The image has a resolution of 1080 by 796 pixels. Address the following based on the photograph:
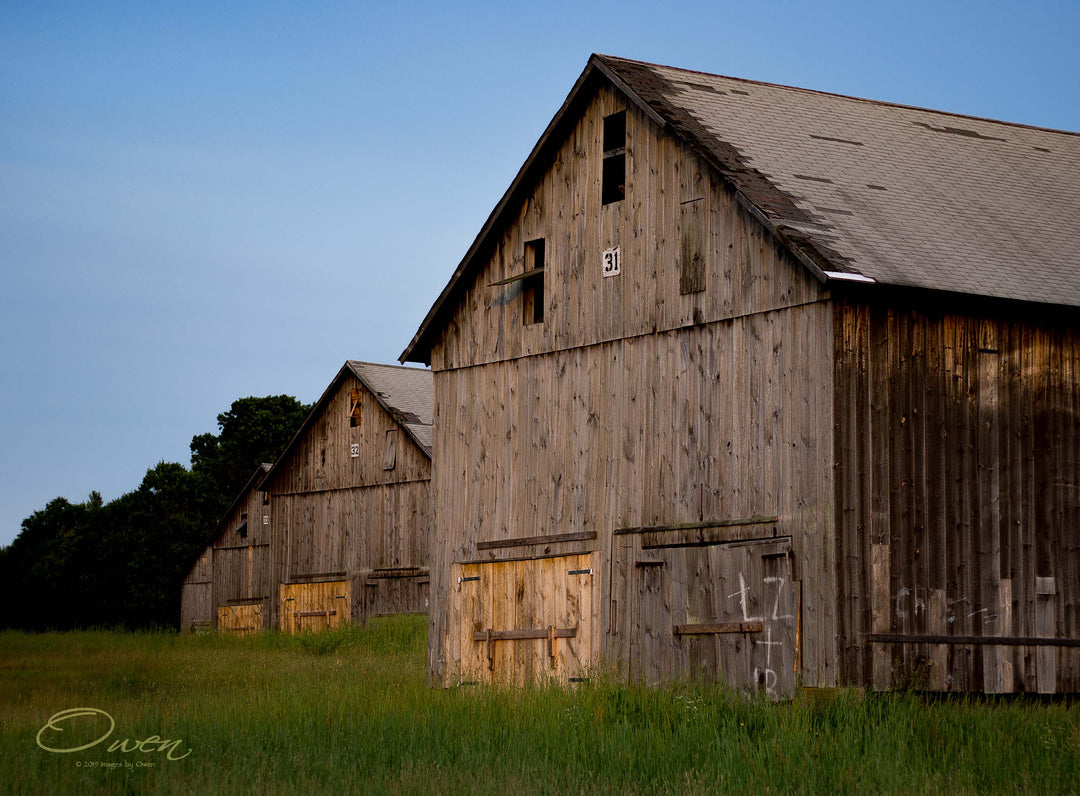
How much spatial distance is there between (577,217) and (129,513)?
40681 mm

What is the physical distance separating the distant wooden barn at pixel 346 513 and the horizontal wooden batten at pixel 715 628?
16738 mm

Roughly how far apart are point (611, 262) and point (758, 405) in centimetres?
360

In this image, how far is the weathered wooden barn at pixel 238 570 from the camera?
41156mm

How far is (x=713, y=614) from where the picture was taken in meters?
17.5

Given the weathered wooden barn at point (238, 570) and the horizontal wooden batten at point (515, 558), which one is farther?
the weathered wooden barn at point (238, 570)

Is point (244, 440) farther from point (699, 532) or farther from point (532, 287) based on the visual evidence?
point (699, 532)

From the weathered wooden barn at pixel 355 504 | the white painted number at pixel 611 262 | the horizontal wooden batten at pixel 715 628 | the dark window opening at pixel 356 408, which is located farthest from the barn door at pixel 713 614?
the dark window opening at pixel 356 408

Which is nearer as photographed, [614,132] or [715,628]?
[715,628]

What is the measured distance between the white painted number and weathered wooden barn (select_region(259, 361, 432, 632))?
1551cm

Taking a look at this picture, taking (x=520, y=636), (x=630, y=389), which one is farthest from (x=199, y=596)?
(x=630, y=389)

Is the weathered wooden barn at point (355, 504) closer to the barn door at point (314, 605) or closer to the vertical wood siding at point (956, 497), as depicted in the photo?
the barn door at point (314, 605)

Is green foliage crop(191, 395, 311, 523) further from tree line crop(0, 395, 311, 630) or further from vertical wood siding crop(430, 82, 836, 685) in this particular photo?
vertical wood siding crop(430, 82, 836, 685)

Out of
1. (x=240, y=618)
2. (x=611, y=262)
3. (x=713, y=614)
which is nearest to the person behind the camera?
(x=713, y=614)

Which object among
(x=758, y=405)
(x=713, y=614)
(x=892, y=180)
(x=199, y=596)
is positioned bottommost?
(x=199, y=596)
